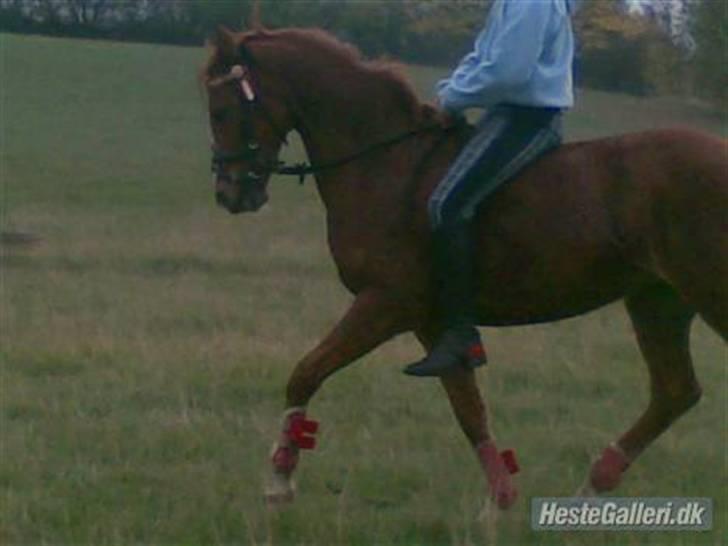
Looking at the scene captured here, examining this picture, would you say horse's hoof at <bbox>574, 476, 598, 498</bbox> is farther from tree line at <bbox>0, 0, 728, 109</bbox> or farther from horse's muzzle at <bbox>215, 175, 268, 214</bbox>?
tree line at <bbox>0, 0, 728, 109</bbox>

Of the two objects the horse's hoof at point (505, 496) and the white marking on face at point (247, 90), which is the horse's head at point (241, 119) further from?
the horse's hoof at point (505, 496)

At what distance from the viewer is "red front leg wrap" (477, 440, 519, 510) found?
6.49 m

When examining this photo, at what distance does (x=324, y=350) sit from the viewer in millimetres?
6504

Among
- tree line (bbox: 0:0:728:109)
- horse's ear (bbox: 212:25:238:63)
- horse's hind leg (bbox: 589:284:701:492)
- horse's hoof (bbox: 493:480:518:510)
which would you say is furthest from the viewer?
tree line (bbox: 0:0:728:109)

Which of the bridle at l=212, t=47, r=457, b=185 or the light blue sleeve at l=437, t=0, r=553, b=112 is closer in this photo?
the light blue sleeve at l=437, t=0, r=553, b=112

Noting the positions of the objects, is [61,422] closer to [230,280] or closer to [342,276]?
[342,276]

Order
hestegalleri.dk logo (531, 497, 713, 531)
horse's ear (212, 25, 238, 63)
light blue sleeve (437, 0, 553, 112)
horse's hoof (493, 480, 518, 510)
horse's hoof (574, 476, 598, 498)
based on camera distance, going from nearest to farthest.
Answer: hestegalleri.dk logo (531, 497, 713, 531), light blue sleeve (437, 0, 553, 112), horse's hoof (493, 480, 518, 510), horse's hoof (574, 476, 598, 498), horse's ear (212, 25, 238, 63)

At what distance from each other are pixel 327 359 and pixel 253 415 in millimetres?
1720

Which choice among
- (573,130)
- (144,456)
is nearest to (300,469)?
(144,456)

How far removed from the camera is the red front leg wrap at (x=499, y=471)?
6488mm

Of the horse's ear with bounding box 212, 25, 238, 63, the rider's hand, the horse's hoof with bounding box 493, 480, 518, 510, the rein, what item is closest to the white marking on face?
the horse's ear with bounding box 212, 25, 238, 63

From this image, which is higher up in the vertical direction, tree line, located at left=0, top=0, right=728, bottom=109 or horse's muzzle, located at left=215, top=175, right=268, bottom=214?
horse's muzzle, located at left=215, top=175, right=268, bottom=214

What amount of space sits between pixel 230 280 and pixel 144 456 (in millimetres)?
8133

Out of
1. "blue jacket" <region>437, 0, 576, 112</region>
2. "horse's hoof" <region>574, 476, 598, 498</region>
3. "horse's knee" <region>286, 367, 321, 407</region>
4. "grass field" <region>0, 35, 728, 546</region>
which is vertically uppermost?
"blue jacket" <region>437, 0, 576, 112</region>
